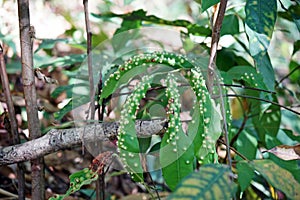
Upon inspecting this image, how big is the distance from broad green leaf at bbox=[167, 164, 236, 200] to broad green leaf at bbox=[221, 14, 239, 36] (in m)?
0.55

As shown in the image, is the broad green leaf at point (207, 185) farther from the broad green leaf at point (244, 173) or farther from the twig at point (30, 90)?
the twig at point (30, 90)

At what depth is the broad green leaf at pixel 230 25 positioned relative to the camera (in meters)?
1.05

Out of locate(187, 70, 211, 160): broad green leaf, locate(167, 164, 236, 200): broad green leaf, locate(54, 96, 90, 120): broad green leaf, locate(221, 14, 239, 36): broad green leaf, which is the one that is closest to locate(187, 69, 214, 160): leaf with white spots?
locate(187, 70, 211, 160): broad green leaf

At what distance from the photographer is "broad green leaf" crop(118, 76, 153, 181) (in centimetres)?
67

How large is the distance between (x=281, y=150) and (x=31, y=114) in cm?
41

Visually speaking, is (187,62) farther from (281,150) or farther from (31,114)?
(31,114)

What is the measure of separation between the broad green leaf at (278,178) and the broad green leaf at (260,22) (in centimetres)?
23

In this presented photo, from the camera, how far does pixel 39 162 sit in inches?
32.9

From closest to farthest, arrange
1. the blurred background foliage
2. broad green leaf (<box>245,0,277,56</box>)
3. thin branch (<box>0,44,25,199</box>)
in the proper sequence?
broad green leaf (<box>245,0,277,56</box>)
thin branch (<box>0,44,25,199</box>)
the blurred background foliage

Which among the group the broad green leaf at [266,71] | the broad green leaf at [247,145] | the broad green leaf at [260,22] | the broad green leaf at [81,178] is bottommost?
the broad green leaf at [247,145]

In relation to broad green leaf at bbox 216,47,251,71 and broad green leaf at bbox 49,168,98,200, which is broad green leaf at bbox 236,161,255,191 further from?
broad green leaf at bbox 216,47,251,71

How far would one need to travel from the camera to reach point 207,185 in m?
0.53

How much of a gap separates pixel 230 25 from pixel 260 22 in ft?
0.97

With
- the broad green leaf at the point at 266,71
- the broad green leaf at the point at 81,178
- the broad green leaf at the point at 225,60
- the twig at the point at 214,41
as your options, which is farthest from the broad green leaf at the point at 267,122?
the broad green leaf at the point at 81,178
